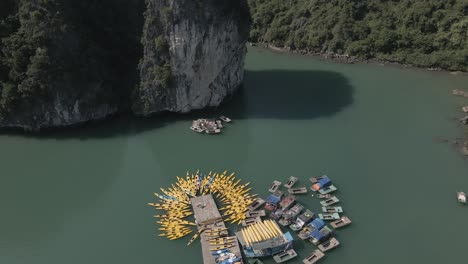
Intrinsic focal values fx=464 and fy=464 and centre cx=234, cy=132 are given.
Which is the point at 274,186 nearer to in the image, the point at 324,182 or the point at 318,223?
the point at 324,182

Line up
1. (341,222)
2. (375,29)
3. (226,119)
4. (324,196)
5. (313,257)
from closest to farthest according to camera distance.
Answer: (313,257), (341,222), (324,196), (226,119), (375,29)

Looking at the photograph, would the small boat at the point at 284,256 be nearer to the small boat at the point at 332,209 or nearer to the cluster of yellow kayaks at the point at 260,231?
the cluster of yellow kayaks at the point at 260,231

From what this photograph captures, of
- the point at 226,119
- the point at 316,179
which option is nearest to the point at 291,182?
the point at 316,179

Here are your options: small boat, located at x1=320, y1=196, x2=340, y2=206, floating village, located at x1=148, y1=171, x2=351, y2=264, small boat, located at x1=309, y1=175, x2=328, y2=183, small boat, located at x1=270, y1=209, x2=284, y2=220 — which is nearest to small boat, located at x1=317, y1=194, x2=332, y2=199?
floating village, located at x1=148, y1=171, x2=351, y2=264

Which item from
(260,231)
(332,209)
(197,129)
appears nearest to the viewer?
(260,231)

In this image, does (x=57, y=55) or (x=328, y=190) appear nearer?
(x=328, y=190)

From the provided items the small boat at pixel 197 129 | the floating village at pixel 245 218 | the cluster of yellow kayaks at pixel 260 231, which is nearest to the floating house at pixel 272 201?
the floating village at pixel 245 218
